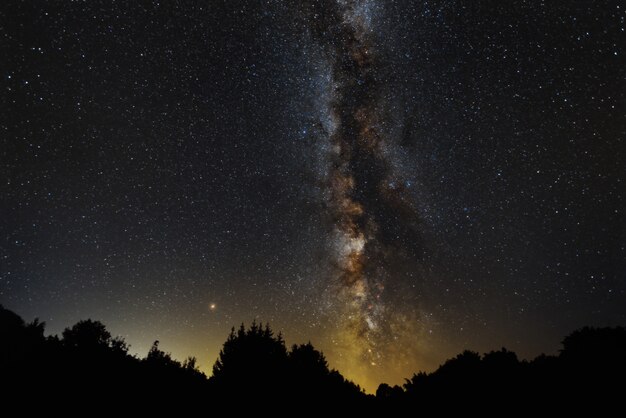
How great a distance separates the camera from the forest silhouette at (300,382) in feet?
28.4

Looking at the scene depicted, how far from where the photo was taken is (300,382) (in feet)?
56.9

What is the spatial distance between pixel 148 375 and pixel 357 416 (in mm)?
9754

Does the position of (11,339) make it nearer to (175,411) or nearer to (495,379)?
(175,411)

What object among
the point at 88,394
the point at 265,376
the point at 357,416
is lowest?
the point at 88,394

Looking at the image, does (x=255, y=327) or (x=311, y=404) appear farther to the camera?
(x=255, y=327)

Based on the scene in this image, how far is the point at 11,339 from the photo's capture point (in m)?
27.7

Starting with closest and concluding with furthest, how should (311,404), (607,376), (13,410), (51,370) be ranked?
(607,376) → (13,410) → (51,370) → (311,404)

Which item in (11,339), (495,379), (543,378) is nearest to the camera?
(543,378)

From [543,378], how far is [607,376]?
1.55m

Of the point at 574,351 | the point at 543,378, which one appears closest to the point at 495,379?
the point at 543,378

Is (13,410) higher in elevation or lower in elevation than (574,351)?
lower

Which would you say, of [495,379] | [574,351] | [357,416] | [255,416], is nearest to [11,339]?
[255,416]

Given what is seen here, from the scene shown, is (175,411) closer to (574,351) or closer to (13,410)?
(13,410)

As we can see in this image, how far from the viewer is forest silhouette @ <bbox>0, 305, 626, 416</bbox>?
866 centimetres
